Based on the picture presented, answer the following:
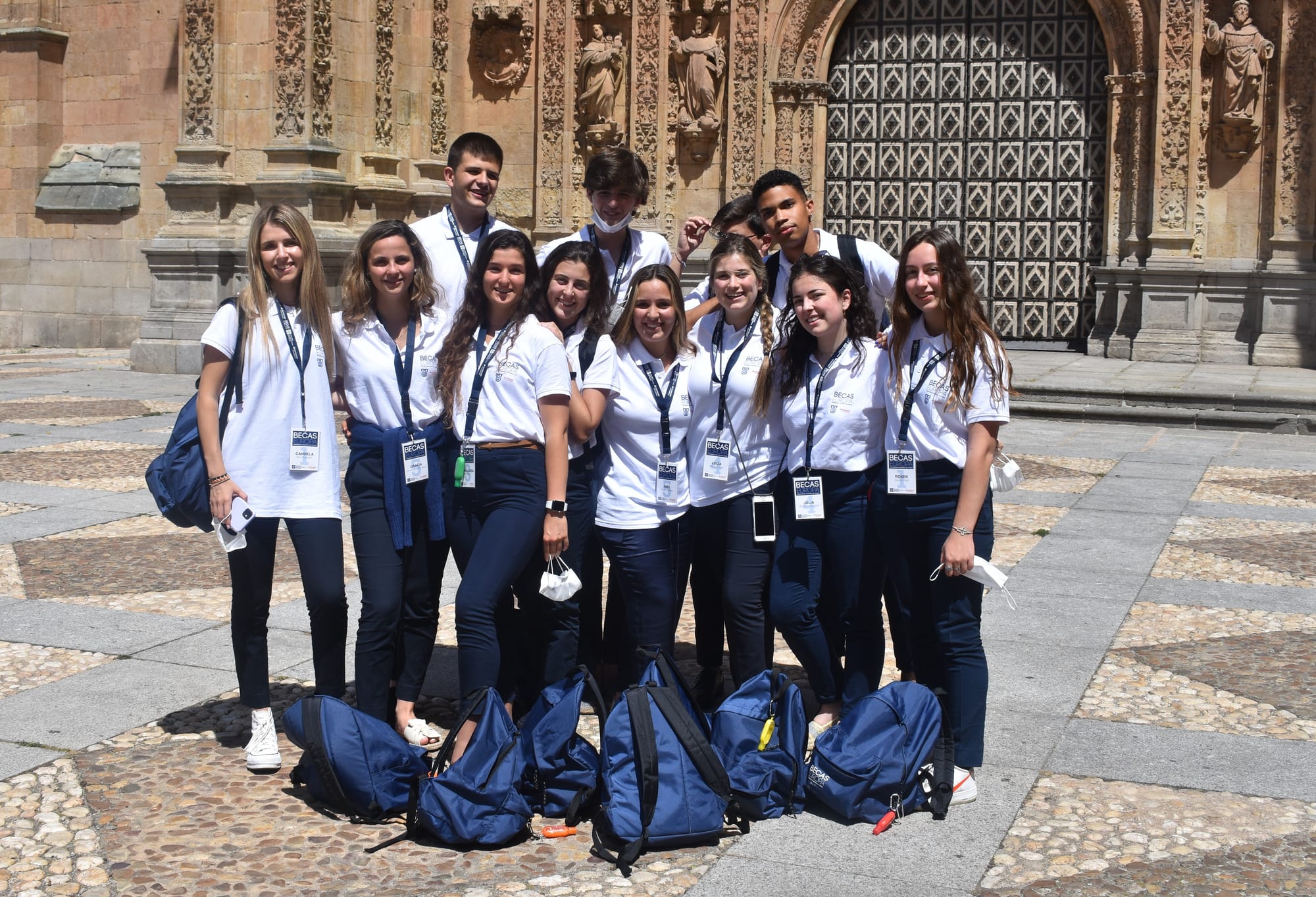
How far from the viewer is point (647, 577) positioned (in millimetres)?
4621

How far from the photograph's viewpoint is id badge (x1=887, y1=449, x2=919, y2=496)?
430cm

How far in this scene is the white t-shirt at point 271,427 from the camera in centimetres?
444

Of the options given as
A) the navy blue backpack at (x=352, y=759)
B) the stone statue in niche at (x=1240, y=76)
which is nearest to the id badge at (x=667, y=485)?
the navy blue backpack at (x=352, y=759)

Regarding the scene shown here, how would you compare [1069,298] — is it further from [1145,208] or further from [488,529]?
[488,529]

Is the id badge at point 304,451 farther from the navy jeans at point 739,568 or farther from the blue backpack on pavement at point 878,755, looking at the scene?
the blue backpack on pavement at point 878,755

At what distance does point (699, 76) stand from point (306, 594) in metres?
14.9

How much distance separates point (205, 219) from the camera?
16.7m

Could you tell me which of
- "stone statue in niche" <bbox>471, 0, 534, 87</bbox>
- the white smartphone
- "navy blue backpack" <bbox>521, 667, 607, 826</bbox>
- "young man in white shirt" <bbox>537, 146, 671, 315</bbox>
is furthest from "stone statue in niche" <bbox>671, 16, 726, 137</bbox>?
"navy blue backpack" <bbox>521, 667, 607, 826</bbox>

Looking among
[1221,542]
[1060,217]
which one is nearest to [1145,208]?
[1060,217]

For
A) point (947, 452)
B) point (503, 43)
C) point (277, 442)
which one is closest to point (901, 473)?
point (947, 452)

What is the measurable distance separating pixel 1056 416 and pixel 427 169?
8.87 m

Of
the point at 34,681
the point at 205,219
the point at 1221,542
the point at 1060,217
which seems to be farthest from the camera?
the point at 1060,217

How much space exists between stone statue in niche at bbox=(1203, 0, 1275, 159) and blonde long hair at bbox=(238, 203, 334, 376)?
14.4 m

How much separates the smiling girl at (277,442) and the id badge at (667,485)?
1015 millimetres
